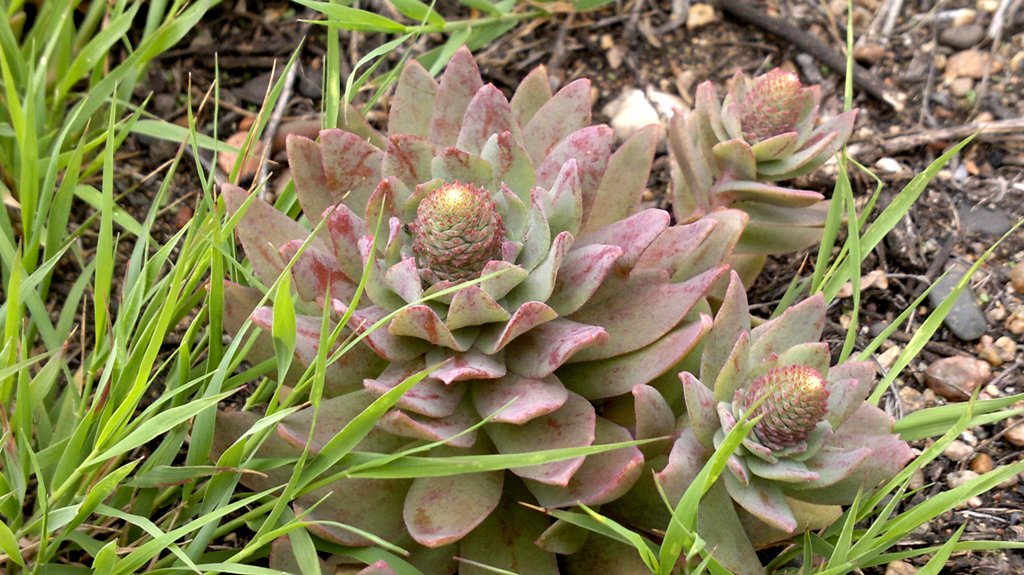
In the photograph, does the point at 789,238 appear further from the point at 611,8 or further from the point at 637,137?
the point at 611,8

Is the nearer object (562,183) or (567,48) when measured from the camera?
(562,183)

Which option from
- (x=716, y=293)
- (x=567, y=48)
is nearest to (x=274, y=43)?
(x=567, y=48)

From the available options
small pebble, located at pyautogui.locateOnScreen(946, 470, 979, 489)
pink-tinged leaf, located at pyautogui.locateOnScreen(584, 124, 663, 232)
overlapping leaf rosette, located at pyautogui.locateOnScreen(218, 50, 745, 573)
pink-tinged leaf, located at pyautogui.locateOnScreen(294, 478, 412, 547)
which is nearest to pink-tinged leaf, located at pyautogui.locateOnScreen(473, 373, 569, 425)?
overlapping leaf rosette, located at pyautogui.locateOnScreen(218, 50, 745, 573)

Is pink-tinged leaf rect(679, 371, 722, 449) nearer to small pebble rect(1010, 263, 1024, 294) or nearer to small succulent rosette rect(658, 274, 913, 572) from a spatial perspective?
small succulent rosette rect(658, 274, 913, 572)

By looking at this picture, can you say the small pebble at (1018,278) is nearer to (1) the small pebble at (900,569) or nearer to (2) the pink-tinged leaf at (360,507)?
(1) the small pebble at (900,569)

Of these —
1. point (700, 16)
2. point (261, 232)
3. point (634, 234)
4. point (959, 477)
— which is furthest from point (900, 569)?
point (700, 16)
